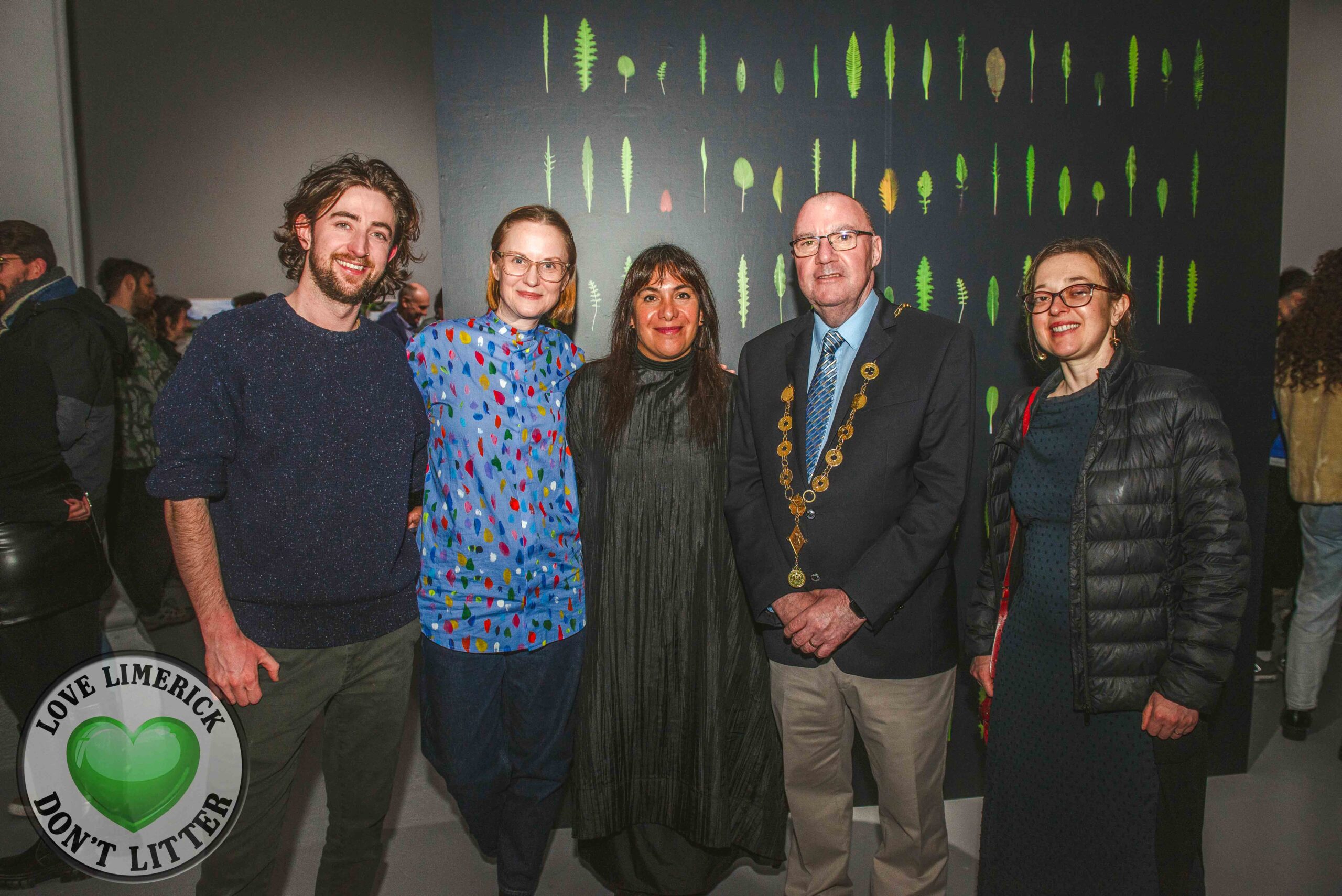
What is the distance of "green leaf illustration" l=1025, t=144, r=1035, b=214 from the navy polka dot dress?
3.99 ft

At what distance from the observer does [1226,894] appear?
2.31 metres

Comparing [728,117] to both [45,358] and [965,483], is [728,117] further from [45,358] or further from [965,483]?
[45,358]

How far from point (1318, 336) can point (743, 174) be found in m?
2.52

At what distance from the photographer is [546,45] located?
8.18ft

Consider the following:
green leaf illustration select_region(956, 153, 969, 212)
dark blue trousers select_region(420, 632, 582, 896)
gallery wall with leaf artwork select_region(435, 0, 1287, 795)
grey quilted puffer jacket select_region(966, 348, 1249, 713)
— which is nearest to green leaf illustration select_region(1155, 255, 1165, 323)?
gallery wall with leaf artwork select_region(435, 0, 1287, 795)

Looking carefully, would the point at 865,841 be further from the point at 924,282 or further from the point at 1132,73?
the point at 1132,73

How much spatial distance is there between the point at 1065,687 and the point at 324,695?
168cm

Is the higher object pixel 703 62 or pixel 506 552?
pixel 703 62

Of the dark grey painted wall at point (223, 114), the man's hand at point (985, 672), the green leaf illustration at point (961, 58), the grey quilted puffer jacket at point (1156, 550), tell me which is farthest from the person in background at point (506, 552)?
the dark grey painted wall at point (223, 114)

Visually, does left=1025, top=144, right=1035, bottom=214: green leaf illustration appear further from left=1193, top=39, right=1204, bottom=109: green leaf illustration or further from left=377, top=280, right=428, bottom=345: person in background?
left=377, top=280, right=428, bottom=345: person in background

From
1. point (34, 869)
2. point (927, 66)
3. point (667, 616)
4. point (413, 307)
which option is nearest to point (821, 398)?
point (667, 616)

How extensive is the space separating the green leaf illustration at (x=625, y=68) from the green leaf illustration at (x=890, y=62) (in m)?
0.87

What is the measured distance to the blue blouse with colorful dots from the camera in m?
2.01

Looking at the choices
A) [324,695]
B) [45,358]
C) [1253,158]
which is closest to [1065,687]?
[324,695]
